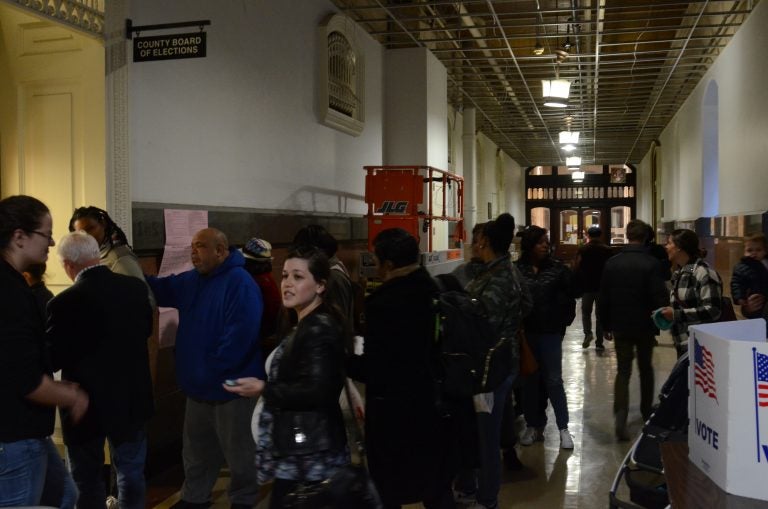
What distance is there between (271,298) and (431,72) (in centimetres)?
692

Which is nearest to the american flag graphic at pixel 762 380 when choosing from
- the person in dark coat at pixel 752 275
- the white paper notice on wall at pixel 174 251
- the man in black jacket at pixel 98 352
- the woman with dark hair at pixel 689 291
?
the man in black jacket at pixel 98 352

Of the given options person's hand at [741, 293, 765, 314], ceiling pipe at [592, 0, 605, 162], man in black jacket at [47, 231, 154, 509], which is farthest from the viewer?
ceiling pipe at [592, 0, 605, 162]

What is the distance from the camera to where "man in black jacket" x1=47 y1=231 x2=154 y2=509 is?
324 cm

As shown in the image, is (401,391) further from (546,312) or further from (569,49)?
(569,49)

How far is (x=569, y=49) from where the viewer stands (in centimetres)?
1069

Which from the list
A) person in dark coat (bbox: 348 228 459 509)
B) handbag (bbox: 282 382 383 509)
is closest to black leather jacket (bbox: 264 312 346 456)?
handbag (bbox: 282 382 383 509)

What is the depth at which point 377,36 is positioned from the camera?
10.3m

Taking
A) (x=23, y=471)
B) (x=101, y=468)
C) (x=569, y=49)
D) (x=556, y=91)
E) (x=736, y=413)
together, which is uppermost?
(x=569, y=49)

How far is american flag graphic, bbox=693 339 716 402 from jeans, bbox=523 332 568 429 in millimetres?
3361

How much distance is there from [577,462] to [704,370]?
354 centimetres

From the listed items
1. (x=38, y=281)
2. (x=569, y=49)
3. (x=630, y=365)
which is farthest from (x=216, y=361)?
(x=569, y=49)

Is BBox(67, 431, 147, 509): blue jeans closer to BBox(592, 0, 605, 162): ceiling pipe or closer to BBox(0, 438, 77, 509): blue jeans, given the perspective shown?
BBox(0, 438, 77, 509): blue jeans

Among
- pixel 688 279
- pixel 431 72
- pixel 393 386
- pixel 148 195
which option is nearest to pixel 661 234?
pixel 431 72

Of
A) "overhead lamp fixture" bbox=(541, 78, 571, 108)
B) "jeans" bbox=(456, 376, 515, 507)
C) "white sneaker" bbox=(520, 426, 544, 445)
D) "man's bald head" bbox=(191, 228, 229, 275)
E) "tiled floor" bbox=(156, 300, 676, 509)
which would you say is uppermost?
"overhead lamp fixture" bbox=(541, 78, 571, 108)
